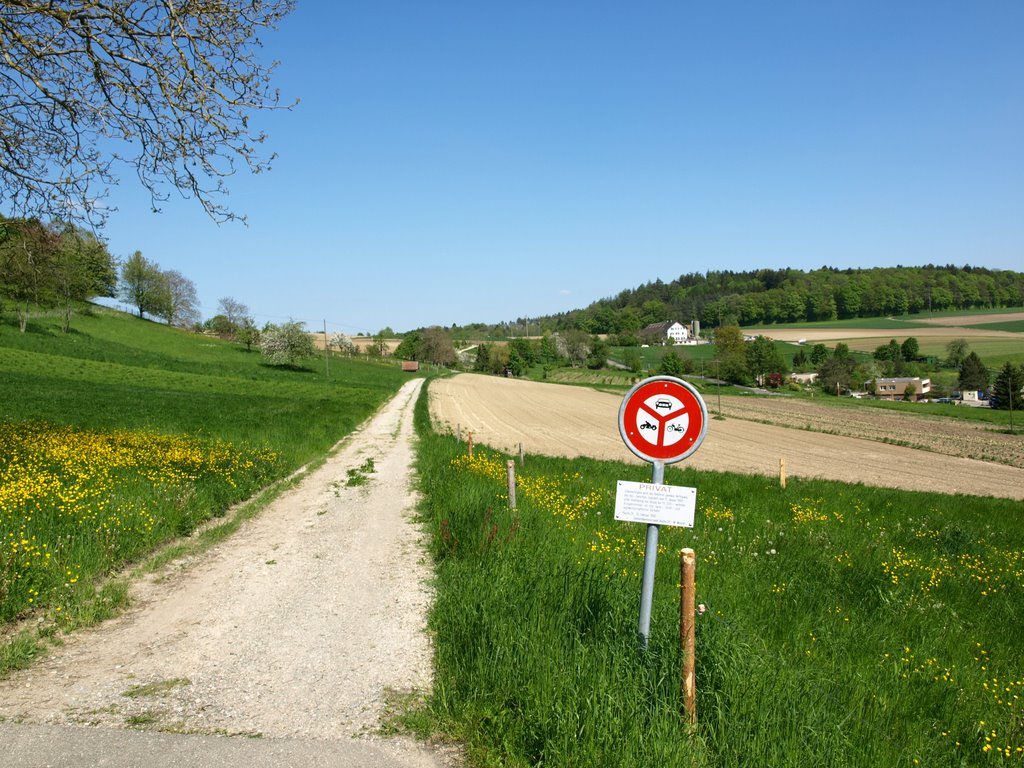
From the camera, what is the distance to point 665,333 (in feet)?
597

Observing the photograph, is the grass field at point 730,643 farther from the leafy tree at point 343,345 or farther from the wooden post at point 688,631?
the leafy tree at point 343,345

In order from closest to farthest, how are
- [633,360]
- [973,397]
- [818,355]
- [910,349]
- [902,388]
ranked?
[973,397], [902,388], [910,349], [818,355], [633,360]

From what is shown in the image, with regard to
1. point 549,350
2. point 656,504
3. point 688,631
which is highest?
point 549,350

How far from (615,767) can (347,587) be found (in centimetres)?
466

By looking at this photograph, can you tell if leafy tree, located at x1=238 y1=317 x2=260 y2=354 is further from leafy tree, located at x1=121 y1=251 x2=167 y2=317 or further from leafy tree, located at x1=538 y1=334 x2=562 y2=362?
leafy tree, located at x1=538 y1=334 x2=562 y2=362

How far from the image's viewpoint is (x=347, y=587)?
7.36 m

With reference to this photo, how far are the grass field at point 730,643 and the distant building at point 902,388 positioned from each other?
10513cm

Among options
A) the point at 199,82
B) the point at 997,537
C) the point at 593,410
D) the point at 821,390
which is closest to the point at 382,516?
the point at 199,82

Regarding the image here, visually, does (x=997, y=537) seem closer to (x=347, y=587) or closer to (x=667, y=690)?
(x=667, y=690)

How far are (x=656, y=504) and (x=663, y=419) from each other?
0.63 m

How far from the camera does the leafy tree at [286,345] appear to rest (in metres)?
82.9

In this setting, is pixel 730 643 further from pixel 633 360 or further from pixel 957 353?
pixel 957 353

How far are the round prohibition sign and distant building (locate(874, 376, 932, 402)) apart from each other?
114 m

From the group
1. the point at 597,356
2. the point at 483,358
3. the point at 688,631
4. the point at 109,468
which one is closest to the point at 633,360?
the point at 597,356
